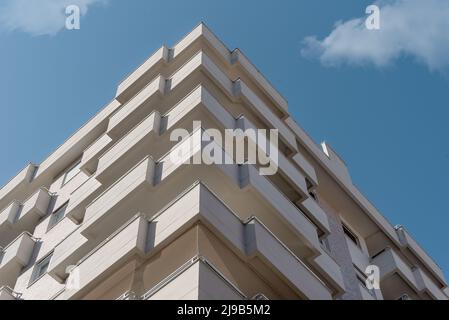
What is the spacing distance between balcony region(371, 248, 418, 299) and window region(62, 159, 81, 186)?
31.7ft

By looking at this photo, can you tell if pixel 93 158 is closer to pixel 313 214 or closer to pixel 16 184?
pixel 16 184

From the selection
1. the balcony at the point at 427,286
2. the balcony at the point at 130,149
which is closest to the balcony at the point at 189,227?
the balcony at the point at 130,149

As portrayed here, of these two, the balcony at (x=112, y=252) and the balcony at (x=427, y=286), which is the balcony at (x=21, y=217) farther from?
the balcony at (x=427, y=286)

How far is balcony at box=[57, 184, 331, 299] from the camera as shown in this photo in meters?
11.6

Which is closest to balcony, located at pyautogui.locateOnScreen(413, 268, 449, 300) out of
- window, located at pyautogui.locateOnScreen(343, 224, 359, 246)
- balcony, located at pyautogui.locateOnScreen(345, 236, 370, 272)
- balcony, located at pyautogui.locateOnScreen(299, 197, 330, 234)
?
balcony, located at pyautogui.locateOnScreen(345, 236, 370, 272)

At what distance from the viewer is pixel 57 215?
18984mm

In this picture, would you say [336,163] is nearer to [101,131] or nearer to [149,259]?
[101,131]

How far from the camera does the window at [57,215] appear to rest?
61.2ft

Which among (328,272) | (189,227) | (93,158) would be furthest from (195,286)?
(93,158)

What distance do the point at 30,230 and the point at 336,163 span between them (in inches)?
395

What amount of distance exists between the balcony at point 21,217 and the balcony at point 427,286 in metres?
11.4

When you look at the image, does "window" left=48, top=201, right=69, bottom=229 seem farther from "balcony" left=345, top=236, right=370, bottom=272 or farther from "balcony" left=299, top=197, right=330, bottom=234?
"balcony" left=345, top=236, right=370, bottom=272

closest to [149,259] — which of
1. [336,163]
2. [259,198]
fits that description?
[259,198]

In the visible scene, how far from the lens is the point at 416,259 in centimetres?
2084
